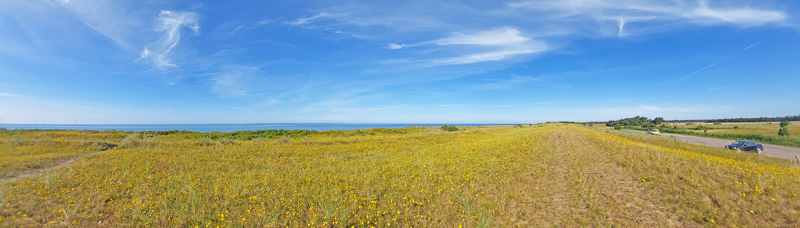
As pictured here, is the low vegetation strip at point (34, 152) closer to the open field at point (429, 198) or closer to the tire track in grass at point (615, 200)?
the open field at point (429, 198)

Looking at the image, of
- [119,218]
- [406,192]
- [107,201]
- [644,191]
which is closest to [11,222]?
[107,201]

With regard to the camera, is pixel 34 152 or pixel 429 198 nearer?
pixel 429 198

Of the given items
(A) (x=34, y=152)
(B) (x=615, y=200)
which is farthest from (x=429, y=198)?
(A) (x=34, y=152)

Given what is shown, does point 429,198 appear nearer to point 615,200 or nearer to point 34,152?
point 615,200

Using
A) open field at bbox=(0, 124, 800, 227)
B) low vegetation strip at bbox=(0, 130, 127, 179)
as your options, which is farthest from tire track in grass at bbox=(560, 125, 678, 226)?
low vegetation strip at bbox=(0, 130, 127, 179)

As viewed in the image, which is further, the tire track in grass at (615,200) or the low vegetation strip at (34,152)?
the low vegetation strip at (34,152)

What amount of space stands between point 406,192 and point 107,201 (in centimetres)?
920

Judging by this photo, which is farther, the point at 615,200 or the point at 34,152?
the point at 34,152

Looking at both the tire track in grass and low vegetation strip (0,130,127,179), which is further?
low vegetation strip (0,130,127,179)

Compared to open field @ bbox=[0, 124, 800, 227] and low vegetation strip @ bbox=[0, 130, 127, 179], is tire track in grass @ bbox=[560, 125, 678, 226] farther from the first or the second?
low vegetation strip @ bbox=[0, 130, 127, 179]

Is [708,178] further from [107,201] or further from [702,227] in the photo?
[107,201]

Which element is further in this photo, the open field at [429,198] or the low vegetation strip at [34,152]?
the low vegetation strip at [34,152]

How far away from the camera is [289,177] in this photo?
1002 cm

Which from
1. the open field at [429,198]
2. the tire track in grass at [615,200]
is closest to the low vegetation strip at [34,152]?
the open field at [429,198]
